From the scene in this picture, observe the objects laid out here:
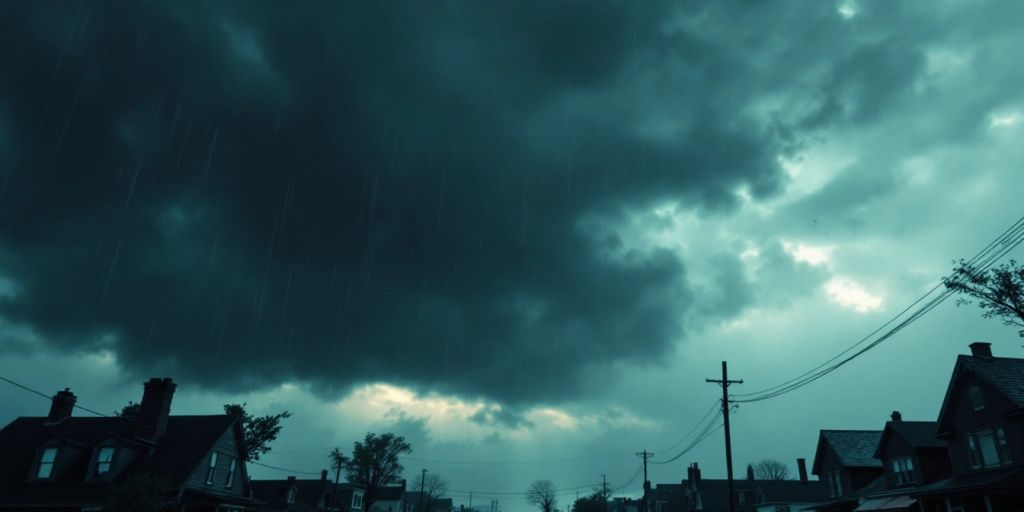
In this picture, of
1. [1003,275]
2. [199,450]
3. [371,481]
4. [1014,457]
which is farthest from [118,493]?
[371,481]

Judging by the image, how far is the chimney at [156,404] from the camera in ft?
132

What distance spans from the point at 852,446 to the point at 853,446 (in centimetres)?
11

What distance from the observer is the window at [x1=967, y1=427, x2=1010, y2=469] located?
112ft

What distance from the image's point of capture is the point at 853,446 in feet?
173

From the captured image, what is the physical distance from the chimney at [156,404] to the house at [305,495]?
1390 centimetres

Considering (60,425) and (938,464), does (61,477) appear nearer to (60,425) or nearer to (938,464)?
(60,425)

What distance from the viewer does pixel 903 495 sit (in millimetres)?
40375

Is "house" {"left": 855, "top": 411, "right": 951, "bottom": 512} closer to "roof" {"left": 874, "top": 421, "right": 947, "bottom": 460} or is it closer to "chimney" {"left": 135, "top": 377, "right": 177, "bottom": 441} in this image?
"roof" {"left": 874, "top": 421, "right": 947, "bottom": 460}

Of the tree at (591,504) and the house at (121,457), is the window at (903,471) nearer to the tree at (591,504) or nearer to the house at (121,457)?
the house at (121,457)

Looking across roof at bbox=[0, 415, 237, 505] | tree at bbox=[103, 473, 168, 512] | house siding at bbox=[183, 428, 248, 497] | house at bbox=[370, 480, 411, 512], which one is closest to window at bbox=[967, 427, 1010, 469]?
tree at bbox=[103, 473, 168, 512]

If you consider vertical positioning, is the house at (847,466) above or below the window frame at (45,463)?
above

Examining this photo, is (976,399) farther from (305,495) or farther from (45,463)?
(305,495)

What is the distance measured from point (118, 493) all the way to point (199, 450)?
9.62 metres

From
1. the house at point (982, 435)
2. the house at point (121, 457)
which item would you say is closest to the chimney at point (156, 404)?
the house at point (121, 457)
